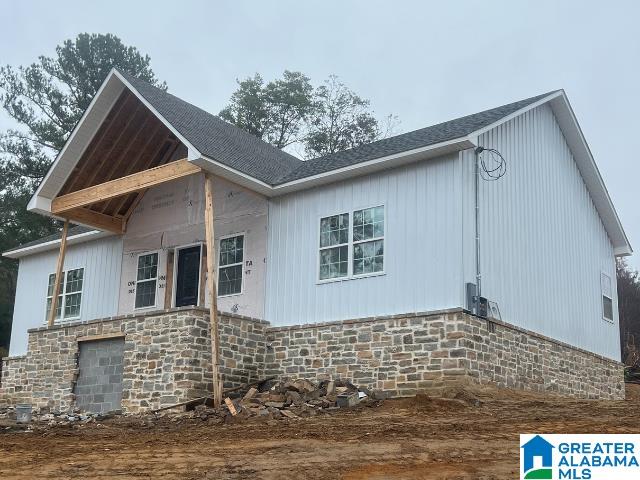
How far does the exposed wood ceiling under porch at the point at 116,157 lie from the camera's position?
17.4 metres

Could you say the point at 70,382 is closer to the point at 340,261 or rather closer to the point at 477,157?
the point at 340,261

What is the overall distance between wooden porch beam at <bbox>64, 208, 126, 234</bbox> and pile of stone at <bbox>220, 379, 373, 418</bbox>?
23.3 ft

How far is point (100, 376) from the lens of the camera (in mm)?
15883

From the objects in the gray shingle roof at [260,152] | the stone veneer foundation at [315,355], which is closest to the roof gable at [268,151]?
the gray shingle roof at [260,152]

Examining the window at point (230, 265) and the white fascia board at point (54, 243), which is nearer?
the window at point (230, 265)

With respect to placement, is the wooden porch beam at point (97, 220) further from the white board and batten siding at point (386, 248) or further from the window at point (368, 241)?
the window at point (368, 241)

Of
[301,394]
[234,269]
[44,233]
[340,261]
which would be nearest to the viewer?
[301,394]

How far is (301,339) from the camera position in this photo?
1555 cm

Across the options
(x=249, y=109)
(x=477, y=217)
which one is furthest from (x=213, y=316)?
(x=249, y=109)

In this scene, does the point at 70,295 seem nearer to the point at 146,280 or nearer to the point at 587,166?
the point at 146,280

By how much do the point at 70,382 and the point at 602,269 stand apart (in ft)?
42.5

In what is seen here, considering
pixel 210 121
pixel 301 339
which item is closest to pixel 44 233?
pixel 210 121

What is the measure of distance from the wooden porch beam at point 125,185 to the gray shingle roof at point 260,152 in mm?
666

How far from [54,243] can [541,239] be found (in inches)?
510
